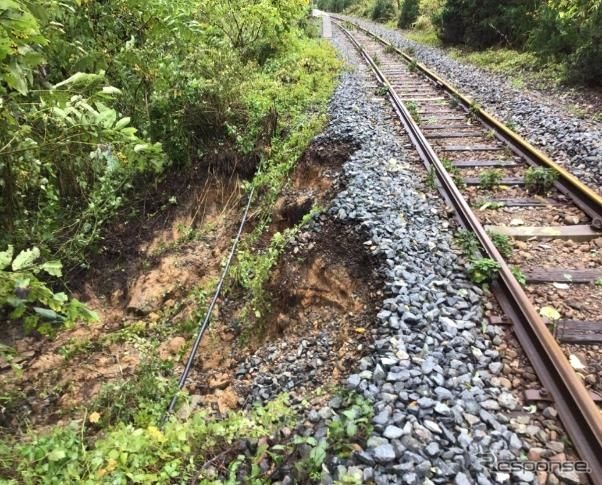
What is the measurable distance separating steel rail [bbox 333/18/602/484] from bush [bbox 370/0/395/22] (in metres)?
30.9

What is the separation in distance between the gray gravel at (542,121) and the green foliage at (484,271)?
8.44 feet

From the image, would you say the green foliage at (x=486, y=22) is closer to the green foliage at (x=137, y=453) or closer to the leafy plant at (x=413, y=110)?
the leafy plant at (x=413, y=110)

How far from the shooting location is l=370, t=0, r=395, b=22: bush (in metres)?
30.7

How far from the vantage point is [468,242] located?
4160mm

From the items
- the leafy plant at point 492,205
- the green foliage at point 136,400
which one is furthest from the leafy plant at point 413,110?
the green foliage at point 136,400

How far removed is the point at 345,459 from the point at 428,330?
1203 millimetres

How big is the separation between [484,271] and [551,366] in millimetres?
1030

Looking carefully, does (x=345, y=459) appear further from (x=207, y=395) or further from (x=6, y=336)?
(x=6, y=336)

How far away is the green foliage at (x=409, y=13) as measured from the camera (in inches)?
958

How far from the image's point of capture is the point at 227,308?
491cm

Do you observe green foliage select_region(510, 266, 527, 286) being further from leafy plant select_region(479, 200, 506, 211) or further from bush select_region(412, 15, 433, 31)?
bush select_region(412, 15, 433, 31)

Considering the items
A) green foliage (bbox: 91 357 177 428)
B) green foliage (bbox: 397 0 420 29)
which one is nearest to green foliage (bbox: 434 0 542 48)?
green foliage (bbox: 397 0 420 29)

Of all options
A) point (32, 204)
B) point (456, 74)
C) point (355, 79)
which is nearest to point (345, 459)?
point (32, 204)

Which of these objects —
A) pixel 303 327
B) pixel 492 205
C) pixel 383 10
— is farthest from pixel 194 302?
pixel 383 10
